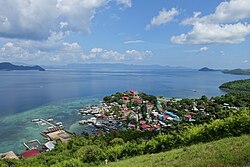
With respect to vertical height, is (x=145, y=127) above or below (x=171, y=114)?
below

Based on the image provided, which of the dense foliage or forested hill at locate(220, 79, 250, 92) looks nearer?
the dense foliage

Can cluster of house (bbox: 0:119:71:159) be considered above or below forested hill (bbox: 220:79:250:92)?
below

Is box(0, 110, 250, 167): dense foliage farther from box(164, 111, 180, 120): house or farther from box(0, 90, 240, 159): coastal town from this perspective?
box(164, 111, 180, 120): house

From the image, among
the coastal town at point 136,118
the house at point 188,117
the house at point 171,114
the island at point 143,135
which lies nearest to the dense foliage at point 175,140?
the island at point 143,135

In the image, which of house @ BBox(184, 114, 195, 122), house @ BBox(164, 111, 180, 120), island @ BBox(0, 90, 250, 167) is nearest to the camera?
island @ BBox(0, 90, 250, 167)

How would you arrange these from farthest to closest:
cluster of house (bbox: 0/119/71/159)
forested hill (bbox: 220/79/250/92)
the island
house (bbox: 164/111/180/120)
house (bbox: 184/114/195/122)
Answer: forested hill (bbox: 220/79/250/92) < house (bbox: 164/111/180/120) < house (bbox: 184/114/195/122) < cluster of house (bbox: 0/119/71/159) < the island

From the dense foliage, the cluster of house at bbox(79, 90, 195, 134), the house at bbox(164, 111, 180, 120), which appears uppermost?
the dense foliage

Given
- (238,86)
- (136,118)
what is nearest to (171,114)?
(136,118)

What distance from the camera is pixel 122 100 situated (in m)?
Result: 50.6

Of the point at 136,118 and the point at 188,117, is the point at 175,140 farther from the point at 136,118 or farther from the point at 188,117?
the point at 136,118

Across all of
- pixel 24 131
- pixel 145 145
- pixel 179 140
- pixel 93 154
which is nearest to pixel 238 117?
pixel 179 140

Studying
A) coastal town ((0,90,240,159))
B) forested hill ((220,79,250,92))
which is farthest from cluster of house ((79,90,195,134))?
forested hill ((220,79,250,92))

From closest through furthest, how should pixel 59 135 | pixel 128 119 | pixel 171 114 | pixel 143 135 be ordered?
pixel 143 135 < pixel 59 135 < pixel 128 119 < pixel 171 114

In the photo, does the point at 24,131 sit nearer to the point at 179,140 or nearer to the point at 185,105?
the point at 179,140
